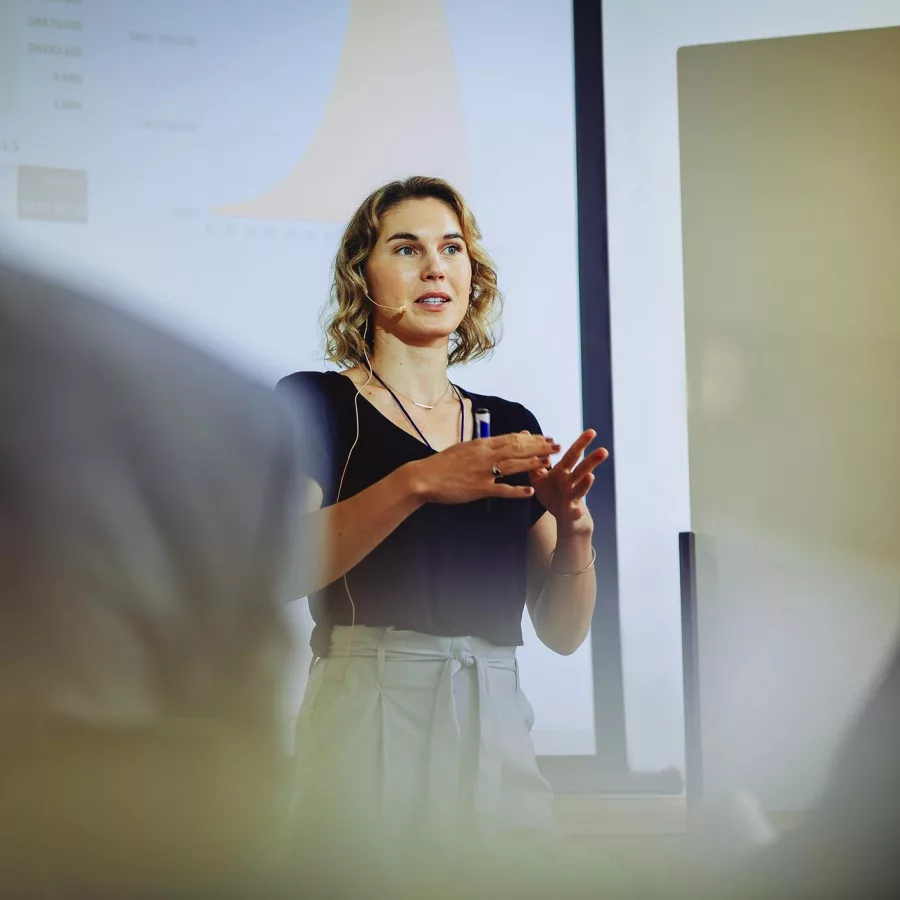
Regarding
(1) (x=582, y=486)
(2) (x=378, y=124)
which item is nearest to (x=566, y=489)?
(1) (x=582, y=486)

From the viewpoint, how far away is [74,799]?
4.78 feet

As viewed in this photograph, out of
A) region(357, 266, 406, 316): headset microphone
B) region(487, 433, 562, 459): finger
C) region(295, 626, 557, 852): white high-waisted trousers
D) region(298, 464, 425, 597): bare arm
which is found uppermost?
region(357, 266, 406, 316): headset microphone

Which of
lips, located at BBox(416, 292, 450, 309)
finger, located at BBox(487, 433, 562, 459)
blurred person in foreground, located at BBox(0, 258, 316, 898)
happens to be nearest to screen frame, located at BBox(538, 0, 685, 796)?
finger, located at BBox(487, 433, 562, 459)

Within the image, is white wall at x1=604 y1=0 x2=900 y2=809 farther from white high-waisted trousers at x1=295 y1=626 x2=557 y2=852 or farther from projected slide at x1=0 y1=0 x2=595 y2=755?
white high-waisted trousers at x1=295 y1=626 x2=557 y2=852

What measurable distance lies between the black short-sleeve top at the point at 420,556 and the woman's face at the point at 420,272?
0.47 feet

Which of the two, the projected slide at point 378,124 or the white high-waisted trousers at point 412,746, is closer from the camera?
the white high-waisted trousers at point 412,746

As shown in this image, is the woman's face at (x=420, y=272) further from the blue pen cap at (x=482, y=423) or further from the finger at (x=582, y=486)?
the finger at (x=582, y=486)

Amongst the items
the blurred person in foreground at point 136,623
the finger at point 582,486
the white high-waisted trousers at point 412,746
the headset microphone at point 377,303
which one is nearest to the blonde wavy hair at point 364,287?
the headset microphone at point 377,303

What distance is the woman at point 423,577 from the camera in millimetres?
1395

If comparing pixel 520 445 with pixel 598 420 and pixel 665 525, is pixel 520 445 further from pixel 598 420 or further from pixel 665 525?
pixel 665 525

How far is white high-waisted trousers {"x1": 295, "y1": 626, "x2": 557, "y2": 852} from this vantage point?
1.39 meters

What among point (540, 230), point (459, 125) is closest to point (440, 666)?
point (540, 230)

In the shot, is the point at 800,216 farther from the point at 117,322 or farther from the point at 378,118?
the point at 117,322

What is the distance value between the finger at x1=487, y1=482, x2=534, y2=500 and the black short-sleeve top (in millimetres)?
17
